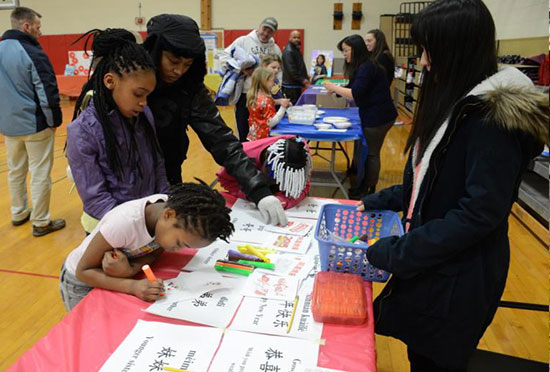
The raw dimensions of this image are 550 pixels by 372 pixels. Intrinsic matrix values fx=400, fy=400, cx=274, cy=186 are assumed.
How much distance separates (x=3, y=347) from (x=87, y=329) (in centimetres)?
142

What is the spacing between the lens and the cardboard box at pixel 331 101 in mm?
4512

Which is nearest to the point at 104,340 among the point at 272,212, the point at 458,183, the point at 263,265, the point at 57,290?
the point at 263,265

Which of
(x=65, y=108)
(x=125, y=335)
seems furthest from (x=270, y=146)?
(x=65, y=108)

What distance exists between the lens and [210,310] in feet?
3.41

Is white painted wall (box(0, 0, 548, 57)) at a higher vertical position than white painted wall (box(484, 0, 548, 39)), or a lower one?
higher

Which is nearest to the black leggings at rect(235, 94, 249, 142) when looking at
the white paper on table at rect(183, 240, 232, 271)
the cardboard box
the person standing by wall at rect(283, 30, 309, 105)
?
the cardboard box

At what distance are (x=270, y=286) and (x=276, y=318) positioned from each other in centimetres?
15

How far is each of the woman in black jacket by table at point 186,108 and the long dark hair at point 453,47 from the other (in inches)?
31.1

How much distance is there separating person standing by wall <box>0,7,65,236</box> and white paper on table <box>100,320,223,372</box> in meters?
2.70

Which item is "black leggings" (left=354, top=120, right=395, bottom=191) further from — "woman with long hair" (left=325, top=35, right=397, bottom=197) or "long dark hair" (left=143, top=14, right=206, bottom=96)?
"long dark hair" (left=143, top=14, right=206, bottom=96)

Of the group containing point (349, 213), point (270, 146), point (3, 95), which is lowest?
point (349, 213)

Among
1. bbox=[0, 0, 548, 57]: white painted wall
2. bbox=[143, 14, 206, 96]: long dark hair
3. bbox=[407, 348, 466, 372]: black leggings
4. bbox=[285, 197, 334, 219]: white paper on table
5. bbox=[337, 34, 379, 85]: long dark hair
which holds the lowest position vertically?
bbox=[407, 348, 466, 372]: black leggings

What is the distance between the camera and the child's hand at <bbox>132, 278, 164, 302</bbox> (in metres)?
1.06

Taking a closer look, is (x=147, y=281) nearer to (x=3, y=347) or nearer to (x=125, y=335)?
(x=125, y=335)
